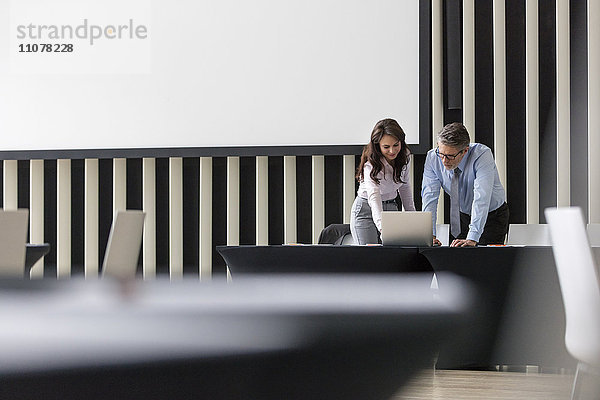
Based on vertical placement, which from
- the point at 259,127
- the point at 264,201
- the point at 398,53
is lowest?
the point at 264,201

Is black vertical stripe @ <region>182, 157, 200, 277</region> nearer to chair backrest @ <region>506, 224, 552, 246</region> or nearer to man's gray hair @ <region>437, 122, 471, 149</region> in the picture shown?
man's gray hair @ <region>437, 122, 471, 149</region>

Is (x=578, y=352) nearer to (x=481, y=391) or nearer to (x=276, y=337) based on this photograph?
(x=481, y=391)

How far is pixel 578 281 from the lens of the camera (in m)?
1.82

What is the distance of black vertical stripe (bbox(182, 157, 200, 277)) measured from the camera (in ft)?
16.3

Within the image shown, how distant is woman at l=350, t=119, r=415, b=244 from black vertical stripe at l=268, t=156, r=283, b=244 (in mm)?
1117

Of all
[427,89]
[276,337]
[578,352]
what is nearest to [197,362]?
[276,337]

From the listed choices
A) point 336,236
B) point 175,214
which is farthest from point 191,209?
point 336,236

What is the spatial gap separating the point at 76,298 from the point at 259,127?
4.62m

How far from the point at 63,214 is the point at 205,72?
4.47 feet

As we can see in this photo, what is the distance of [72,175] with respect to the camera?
5.09 metres

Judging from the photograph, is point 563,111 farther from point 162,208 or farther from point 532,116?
point 162,208

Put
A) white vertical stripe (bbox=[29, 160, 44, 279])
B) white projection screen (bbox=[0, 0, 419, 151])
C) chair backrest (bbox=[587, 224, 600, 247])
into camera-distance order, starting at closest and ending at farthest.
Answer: chair backrest (bbox=[587, 224, 600, 247]), white projection screen (bbox=[0, 0, 419, 151]), white vertical stripe (bbox=[29, 160, 44, 279])

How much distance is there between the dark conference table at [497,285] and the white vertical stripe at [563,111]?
6.03 feet

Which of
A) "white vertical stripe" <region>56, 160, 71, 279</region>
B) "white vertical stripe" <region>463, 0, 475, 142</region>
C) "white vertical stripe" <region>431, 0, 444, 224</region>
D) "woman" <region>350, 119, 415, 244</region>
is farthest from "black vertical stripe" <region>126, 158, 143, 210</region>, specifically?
"white vertical stripe" <region>463, 0, 475, 142</region>
